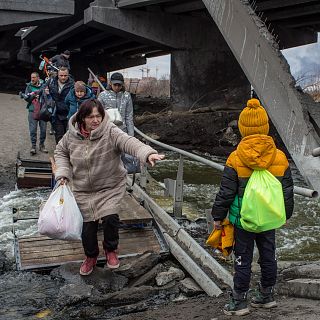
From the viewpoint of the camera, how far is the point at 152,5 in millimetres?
18547

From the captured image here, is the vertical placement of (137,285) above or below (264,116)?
below

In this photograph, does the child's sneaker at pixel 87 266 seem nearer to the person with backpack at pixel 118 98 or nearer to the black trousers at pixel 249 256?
the black trousers at pixel 249 256

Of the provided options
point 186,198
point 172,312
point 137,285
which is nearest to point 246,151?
point 172,312

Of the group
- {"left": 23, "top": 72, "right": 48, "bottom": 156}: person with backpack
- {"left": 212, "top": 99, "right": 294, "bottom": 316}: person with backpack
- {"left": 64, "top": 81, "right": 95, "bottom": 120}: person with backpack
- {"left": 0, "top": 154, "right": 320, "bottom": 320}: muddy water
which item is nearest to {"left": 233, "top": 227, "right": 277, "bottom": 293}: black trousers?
{"left": 212, "top": 99, "right": 294, "bottom": 316}: person with backpack

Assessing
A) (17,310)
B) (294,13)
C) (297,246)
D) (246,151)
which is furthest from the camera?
(294,13)

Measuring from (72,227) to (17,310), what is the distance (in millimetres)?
865

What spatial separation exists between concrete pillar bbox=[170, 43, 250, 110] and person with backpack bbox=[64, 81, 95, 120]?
36.1 feet

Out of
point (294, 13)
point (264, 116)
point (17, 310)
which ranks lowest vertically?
point (17, 310)

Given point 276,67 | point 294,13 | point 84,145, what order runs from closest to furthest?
point 84,145 < point 276,67 < point 294,13

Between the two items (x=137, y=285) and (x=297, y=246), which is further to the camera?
(x=297, y=246)

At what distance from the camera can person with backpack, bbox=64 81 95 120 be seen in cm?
808

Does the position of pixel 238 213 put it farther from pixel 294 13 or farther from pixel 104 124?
pixel 294 13

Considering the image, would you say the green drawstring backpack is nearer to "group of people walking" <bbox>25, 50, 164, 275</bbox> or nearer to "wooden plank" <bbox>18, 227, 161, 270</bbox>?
"group of people walking" <bbox>25, 50, 164, 275</bbox>

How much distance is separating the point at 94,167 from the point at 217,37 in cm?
1575
